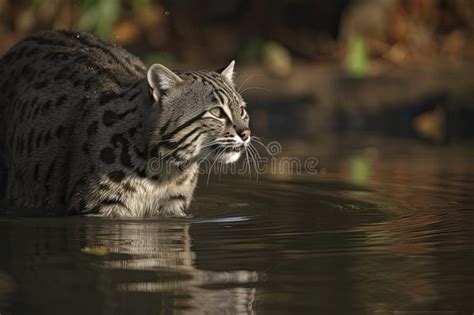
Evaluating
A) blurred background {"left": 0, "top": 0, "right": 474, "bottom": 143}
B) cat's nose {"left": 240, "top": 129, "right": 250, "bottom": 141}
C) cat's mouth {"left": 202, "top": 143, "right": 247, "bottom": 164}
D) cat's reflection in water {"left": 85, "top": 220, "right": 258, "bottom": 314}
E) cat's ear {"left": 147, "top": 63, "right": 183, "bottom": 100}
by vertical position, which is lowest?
cat's reflection in water {"left": 85, "top": 220, "right": 258, "bottom": 314}

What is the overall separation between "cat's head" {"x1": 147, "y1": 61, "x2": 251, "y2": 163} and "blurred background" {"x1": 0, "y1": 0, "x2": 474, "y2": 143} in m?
6.88

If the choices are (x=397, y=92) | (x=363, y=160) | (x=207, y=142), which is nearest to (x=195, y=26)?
(x=397, y=92)

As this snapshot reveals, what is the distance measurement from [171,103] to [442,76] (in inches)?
348

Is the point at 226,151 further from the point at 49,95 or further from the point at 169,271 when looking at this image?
the point at 169,271

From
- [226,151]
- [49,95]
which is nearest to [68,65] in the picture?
[49,95]

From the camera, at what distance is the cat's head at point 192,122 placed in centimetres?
821

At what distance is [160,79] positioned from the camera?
27.0 ft

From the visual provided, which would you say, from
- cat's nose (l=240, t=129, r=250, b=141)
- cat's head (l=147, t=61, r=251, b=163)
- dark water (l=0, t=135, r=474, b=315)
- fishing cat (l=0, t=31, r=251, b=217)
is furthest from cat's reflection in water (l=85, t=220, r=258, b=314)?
cat's nose (l=240, t=129, r=250, b=141)

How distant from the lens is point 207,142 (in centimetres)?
823

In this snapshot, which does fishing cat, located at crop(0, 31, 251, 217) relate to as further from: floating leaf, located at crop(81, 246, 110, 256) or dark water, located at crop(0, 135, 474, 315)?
floating leaf, located at crop(81, 246, 110, 256)

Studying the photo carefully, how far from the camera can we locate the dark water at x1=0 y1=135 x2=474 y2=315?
5.53 metres

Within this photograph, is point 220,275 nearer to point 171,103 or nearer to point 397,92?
point 171,103

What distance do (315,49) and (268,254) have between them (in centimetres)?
1204

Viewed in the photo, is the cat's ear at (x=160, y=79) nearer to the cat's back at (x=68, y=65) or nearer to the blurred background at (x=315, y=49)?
the cat's back at (x=68, y=65)
